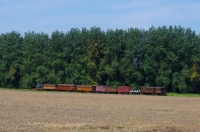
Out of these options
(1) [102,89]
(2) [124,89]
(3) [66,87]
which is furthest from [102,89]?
(3) [66,87]

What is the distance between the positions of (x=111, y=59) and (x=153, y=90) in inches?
747

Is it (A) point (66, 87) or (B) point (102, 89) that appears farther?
(A) point (66, 87)

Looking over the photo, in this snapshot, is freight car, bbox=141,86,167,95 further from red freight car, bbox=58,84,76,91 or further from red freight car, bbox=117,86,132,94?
red freight car, bbox=58,84,76,91

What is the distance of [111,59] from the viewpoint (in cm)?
11781

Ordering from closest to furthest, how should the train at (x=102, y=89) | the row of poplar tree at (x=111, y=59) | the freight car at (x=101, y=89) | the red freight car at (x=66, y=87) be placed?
1. the train at (x=102, y=89)
2. the freight car at (x=101, y=89)
3. the red freight car at (x=66, y=87)
4. the row of poplar tree at (x=111, y=59)

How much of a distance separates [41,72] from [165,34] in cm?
3852

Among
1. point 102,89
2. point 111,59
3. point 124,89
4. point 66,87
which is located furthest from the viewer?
point 111,59

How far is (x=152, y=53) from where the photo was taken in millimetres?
115000

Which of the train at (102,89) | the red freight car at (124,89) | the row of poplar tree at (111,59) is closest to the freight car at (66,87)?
the train at (102,89)

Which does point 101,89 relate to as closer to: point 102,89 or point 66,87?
point 102,89

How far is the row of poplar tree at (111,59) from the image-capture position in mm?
111688

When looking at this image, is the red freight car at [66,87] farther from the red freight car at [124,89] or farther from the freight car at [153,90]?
the freight car at [153,90]

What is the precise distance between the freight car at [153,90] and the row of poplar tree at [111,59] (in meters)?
5.63

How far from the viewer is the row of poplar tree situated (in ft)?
366
